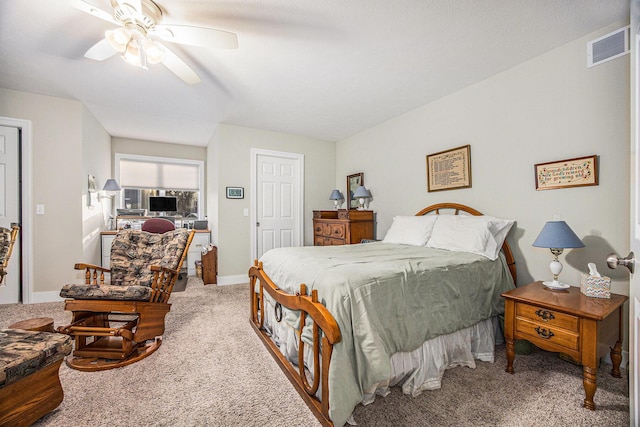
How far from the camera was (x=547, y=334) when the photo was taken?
1742mm

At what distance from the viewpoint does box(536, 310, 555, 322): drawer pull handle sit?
1731mm

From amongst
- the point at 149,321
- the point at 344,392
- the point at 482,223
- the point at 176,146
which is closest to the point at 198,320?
the point at 149,321

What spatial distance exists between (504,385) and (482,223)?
1.29 meters

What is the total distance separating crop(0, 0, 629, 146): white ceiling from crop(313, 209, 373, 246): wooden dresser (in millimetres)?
1457

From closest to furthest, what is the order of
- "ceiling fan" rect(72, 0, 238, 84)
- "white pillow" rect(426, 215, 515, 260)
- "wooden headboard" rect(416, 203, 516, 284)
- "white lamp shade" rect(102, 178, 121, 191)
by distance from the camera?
"ceiling fan" rect(72, 0, 238, 84) → "white pillow" rect(426, 215, 515, 260) → "wooden headboard" rect(416, 203, 516, 284) → "white lamp shade" rect(102, 178, 121, 191)

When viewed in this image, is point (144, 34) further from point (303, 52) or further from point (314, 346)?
point (314, 346)

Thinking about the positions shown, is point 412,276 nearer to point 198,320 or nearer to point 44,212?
point 198,320

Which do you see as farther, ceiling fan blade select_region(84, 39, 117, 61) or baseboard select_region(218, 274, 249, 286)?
baseboard select_region(218, 274, 249, 286)

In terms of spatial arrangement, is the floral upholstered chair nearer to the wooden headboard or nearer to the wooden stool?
the wooden stool

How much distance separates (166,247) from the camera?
2627 mm

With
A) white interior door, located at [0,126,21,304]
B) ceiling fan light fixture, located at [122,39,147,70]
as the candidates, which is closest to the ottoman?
ceiling fan light fixture, located at [122,39,147,70]

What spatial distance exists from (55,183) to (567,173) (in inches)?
212

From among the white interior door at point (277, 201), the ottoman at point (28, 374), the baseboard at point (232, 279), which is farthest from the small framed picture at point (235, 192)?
the ottoman at point (28, 374)

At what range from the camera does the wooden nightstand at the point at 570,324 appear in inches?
61.1
